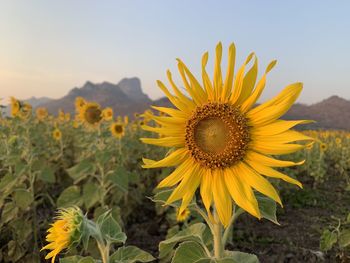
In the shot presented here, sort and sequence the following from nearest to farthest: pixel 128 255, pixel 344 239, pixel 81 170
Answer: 1. pixel 128 255
2. pixel 344 239
3. pixel 81 170

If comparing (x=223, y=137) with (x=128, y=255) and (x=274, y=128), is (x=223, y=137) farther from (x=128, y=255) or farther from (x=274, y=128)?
(x=128, y=255)

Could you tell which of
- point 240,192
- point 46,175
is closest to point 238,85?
point 240,192

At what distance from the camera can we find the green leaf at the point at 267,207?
178 cm

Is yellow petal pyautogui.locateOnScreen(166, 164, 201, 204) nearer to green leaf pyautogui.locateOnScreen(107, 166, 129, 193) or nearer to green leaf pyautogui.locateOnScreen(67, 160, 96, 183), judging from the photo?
green leaf pyautogui.locateOnScreen(107, 166, 129, 193)

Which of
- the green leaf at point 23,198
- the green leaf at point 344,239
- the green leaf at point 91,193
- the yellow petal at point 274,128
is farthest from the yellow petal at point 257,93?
the green leaf at point 23,198

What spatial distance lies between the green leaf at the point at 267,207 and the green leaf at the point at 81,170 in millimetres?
3075

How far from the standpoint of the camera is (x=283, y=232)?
208 inches

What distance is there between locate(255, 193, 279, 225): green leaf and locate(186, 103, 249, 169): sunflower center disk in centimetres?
21

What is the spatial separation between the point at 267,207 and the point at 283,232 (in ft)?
12.2

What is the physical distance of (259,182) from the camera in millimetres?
1755

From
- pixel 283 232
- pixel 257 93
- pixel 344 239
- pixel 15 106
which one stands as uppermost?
pixel 257 93

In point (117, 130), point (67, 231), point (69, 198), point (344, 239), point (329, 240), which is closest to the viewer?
point (67, 231)

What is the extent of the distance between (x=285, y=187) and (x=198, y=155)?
567 centimetres

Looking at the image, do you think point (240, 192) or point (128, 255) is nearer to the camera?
point (240, 192)
